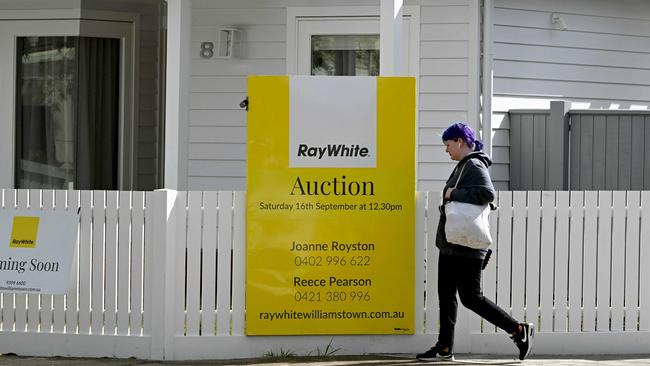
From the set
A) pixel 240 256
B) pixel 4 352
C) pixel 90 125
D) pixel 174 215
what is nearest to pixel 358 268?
pixel 240 256

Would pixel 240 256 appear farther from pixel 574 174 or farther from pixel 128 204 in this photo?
pixel 574 174

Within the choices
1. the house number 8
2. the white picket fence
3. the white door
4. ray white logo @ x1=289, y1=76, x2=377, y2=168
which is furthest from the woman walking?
the white door

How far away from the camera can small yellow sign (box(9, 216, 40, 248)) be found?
8.70m

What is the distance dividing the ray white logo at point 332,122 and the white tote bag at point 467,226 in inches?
35.7

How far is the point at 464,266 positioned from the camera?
7.99 metres

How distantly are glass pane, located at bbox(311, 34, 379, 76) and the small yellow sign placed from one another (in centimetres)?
446

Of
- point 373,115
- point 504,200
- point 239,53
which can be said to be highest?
point 239,53

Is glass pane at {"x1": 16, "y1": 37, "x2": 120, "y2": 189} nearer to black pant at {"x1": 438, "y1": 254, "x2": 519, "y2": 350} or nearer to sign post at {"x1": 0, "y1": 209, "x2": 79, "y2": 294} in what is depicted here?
sign post at {"x1": 0, "y1": 209, "x2": 79, "y2": 294}

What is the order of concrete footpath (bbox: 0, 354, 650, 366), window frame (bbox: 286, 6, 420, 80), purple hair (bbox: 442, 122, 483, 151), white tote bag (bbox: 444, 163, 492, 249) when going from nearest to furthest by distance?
white tote bag (bbox: 444, 163, 492, 249)
purple hair (bbox: 442, 122, 483, 151)
concrete footpath (bbox: 0, 354, 650, 366)
window frame (bbox: 286, 6, 420, 80)

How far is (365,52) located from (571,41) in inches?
94.6

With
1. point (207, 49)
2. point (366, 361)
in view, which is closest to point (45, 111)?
point (207, 49)

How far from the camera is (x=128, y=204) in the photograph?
8562 millimetres

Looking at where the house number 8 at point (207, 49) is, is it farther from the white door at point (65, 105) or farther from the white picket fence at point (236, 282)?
the white picket fence at point (236, 282)

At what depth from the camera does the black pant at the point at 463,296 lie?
7.97 metres
